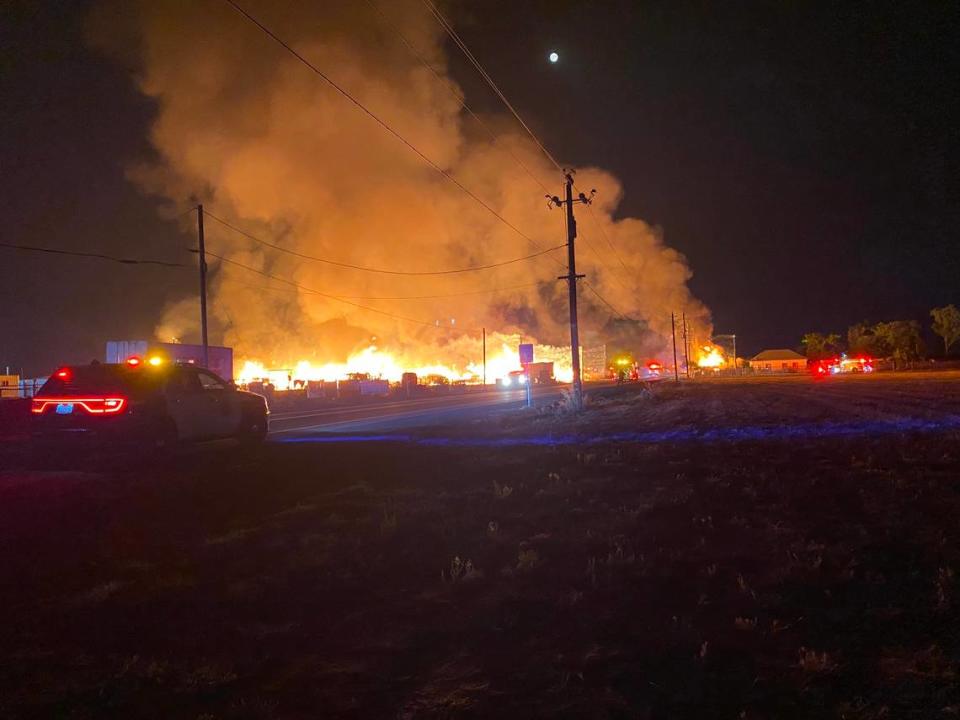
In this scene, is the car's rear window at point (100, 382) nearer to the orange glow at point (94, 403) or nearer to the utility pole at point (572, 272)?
the orange glow at point (94, 403)

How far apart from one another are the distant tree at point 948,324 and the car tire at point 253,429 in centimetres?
12312

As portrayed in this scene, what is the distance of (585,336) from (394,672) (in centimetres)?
8447

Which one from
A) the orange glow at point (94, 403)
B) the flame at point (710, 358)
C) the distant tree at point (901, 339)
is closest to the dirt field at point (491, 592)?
the orange glow at point (94, 403)

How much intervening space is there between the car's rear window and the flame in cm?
8537

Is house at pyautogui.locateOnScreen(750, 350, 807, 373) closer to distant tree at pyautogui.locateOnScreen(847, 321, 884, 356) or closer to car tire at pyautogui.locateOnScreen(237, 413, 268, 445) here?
distant tree at pyautogui.locateOnScreen(847, 321, 884, 356)

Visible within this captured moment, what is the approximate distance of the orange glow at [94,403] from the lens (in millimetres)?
10000

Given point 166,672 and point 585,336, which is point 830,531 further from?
point 585,336

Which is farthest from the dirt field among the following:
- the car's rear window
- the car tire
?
the car tire

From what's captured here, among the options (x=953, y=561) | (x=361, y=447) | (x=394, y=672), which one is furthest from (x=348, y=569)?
(x=361, y=447)

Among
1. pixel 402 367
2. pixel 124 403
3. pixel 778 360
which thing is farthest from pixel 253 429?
pixel 778 360

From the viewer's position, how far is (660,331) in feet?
271

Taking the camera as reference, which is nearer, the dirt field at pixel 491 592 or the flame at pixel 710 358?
the dirt field at pixel 491 592

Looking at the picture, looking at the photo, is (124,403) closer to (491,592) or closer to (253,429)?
(253,429)

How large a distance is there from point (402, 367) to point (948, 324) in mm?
87642
